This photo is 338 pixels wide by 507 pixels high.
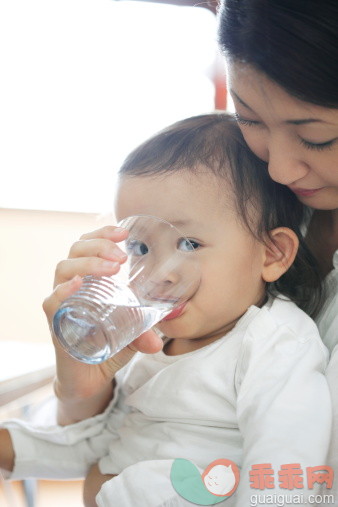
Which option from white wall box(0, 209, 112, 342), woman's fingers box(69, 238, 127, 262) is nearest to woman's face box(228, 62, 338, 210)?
woman's fingers box(69, 238, 127, 262)

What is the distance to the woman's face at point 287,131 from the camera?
804mm

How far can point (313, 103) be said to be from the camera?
78 cm

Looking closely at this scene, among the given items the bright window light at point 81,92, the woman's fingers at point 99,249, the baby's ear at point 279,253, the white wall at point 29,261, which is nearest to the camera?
the woman's fingers at point 99,249

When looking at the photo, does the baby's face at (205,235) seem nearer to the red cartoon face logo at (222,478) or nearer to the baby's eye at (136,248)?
the baby's eye at (136,248)

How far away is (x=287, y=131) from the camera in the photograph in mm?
845

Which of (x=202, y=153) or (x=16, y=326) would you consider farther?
(x=16, y=326)

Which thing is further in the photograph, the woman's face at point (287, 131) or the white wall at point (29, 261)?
the white wall at point (29, 261)

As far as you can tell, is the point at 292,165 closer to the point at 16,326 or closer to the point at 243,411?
the point at 243,411

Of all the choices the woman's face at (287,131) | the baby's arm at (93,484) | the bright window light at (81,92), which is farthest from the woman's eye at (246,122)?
the bright window light at (81,92)

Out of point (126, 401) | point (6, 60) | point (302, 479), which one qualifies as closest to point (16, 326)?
point (6, 60)

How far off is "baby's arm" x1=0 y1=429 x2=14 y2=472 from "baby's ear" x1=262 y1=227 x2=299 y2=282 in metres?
0.51

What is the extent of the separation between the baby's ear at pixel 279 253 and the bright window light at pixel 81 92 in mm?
1610

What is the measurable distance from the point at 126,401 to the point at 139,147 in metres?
0.40

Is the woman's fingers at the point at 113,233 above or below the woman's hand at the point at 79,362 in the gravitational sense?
above
